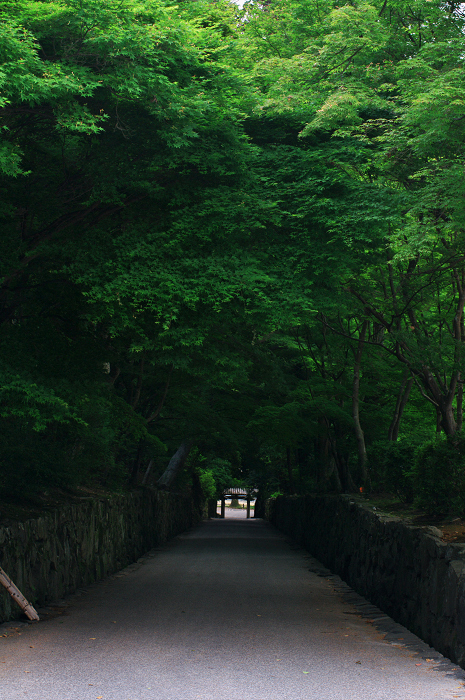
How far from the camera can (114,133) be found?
855cm

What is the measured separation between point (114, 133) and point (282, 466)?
30.8m

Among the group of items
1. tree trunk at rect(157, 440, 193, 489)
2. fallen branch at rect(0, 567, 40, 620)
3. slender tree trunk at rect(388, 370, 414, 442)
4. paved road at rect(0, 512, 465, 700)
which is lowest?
paved road at rect(0, 512, 465, 700)

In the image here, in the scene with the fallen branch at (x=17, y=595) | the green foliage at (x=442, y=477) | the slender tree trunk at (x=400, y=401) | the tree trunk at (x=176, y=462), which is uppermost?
the slender tree trunk at (x=400, y=401)

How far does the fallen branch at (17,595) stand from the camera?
23.4 ft

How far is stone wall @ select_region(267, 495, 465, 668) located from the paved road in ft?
0.81

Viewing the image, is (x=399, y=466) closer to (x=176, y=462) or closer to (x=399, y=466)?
(x=399, y=466)

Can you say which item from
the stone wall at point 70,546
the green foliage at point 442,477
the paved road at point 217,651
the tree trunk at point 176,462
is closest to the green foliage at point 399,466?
the paved road at point 217,651

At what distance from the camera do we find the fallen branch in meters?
7.12

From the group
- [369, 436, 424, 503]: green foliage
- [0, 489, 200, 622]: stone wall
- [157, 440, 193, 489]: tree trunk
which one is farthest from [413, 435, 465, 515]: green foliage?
[157, 440, 193, 489]: tree trunk

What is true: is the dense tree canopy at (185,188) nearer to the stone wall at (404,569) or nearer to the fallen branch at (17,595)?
the stone wall at (404,569)

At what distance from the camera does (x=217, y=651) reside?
21.2 ft

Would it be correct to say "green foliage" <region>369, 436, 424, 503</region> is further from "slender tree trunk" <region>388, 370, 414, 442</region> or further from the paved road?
"slender tree trunk" <region>388, 370, 414, 442</region>

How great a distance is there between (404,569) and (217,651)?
2.96 metres

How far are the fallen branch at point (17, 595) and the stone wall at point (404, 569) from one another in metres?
4.73
